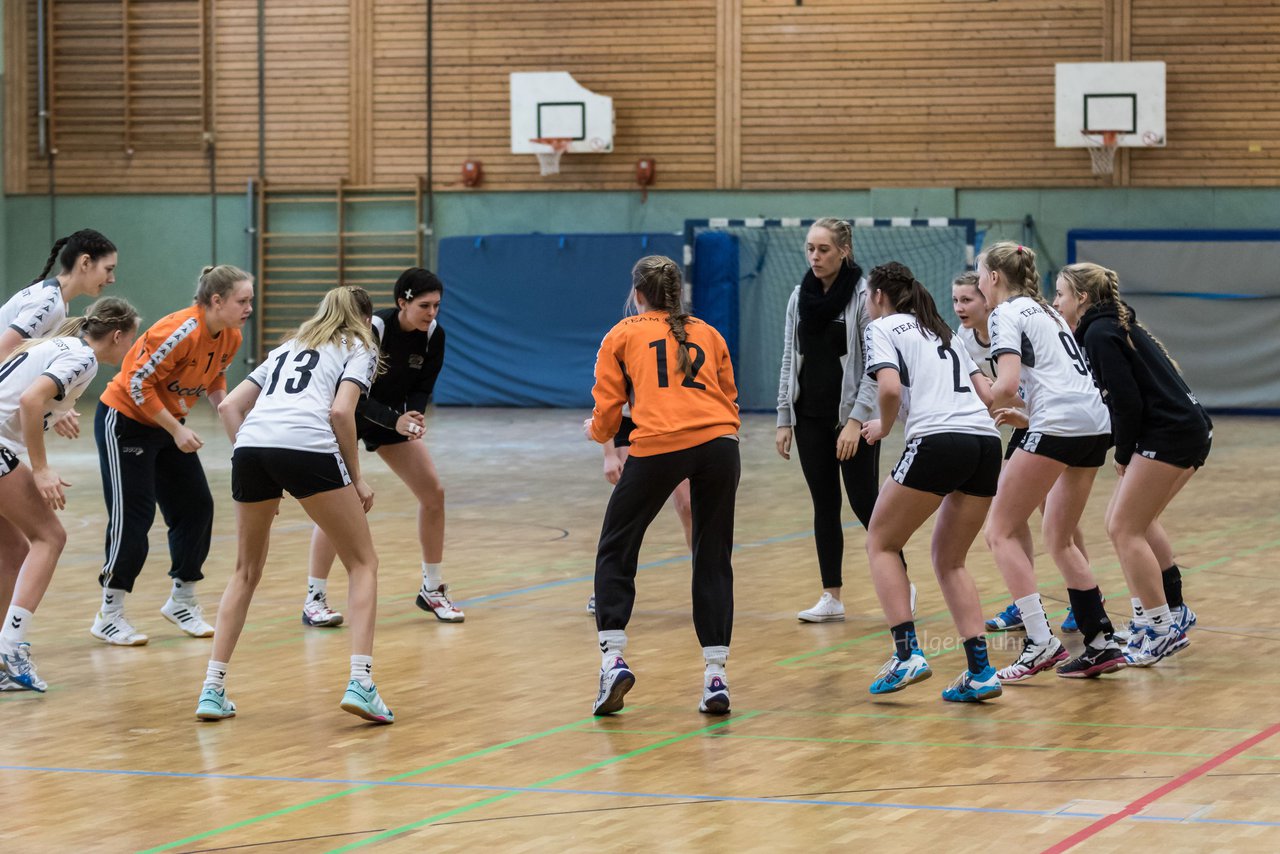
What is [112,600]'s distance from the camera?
6715 mm

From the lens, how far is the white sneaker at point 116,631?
6703 mm

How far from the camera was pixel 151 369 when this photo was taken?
6.54 meters

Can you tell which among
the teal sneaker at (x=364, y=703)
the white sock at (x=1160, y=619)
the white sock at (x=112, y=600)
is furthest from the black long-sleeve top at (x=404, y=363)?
the white sock at (x=1160, y=619)

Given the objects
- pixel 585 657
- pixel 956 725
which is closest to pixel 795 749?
pixel 956 725

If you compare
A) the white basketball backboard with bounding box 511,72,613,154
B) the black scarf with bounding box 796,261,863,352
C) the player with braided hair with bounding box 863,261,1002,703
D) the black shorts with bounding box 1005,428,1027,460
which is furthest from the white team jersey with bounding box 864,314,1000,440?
the white basketball backboard with bounding box 511,72,613,154

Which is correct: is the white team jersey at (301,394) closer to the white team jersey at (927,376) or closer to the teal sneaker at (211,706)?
the teal sneaker at (211,706)

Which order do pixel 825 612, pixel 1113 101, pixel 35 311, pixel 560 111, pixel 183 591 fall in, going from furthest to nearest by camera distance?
pixel 560 111
pixel 1113 101
pixel 825 612
pixel 183 591
pixel 35 311

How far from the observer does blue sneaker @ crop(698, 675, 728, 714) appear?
539 centimetres

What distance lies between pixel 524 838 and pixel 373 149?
1961 cm

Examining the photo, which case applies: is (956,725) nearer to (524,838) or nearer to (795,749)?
(795,749)

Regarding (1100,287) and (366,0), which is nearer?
(1100,287)

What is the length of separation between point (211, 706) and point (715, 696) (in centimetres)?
173

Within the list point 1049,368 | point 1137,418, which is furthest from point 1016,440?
point 1137,418

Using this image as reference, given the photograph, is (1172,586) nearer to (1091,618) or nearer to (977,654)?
(1091,618)
